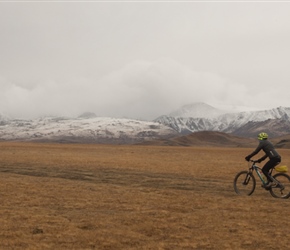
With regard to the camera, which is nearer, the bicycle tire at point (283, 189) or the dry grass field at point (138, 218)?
the dry grass field at point (138, 218)

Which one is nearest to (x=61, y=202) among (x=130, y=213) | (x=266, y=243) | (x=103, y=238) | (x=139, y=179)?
(x=130, y=213)

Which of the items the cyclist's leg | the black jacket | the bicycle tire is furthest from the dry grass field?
the black jacket

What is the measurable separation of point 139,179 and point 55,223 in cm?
1307

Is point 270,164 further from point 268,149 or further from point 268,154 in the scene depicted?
point 268,149

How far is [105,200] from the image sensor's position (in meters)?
15.8

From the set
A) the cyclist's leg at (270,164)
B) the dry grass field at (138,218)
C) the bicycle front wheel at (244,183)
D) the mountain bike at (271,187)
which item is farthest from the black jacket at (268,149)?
the dry grass field at (138,218)

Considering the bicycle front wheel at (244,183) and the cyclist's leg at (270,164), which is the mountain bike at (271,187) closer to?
the bicycle front wheel at (244,183)

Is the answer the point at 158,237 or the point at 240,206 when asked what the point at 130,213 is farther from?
the point at 240,206

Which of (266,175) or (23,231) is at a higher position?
(266,175)

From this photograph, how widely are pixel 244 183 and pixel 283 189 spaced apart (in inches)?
75.2

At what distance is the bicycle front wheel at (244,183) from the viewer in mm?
17547

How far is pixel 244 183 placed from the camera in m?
17.9

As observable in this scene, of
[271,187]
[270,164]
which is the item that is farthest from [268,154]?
[271,187]

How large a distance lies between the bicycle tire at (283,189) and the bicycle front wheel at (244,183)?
0.97 meters
